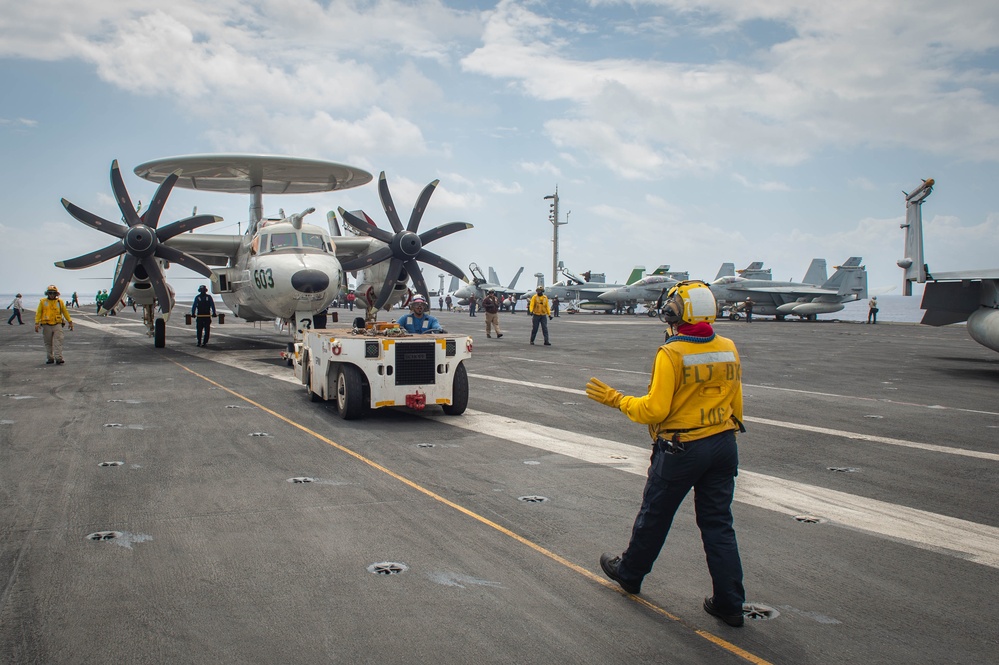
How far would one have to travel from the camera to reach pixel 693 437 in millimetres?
4219

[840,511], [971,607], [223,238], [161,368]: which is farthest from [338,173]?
[971,607]

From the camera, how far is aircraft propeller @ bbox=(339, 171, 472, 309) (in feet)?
78.8

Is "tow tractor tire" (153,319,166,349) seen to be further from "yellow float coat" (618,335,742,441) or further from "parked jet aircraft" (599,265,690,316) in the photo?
"parked jet aircraft" (599,265,690,316)

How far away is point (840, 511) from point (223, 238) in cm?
2134

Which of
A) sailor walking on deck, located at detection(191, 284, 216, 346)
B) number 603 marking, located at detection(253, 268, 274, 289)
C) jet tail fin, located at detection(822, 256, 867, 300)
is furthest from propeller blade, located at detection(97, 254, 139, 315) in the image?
jet tail fin, located at detection(822, 256, 867, 300)

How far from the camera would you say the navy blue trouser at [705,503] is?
4.10 meters

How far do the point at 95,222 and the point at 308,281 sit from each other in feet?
26.5

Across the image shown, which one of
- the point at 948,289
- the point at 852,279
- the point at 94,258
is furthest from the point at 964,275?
the point at 852,279

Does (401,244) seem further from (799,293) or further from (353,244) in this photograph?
(799,293)

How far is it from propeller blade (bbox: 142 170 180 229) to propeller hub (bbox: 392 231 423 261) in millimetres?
7011

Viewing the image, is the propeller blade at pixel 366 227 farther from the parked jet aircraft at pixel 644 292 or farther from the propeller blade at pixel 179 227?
the parked jet aircraft at pixel 644 292

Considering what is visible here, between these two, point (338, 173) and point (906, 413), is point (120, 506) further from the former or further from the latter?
point (338, 173)

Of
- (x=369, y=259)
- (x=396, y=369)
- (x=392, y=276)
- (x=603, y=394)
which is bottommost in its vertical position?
(x=396, y=369)

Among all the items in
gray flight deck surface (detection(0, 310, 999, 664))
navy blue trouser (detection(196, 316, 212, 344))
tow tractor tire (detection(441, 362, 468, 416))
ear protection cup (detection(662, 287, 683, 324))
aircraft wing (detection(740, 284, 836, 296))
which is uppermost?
aircraft wing (detection(740, 284, 836, 296))
